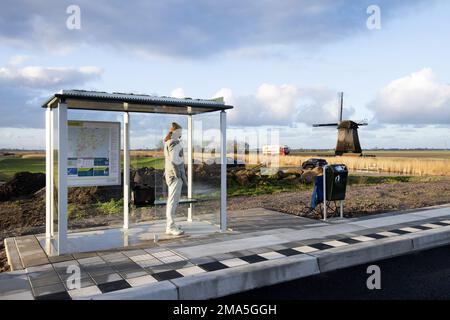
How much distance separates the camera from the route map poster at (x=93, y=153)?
23.5 ft

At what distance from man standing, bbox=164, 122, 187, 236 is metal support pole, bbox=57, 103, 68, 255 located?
6.43 ft

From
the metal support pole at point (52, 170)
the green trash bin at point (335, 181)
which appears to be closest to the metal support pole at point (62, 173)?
the metal support pole at point (52, 170)

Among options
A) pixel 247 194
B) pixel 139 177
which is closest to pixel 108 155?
pixel 139 177

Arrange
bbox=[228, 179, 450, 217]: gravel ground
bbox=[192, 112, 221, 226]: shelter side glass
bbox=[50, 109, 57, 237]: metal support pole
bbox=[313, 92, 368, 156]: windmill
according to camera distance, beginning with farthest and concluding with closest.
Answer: bbox=[313, 92, 368, 156]: windmill → bbox=[228, 179, 450, 217]: gravel ground → bbox=[192, 112, 221, 226]: shelter side glass → bbox=[50, 109, 57, 237]: metal support pole

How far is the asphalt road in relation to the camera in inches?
192

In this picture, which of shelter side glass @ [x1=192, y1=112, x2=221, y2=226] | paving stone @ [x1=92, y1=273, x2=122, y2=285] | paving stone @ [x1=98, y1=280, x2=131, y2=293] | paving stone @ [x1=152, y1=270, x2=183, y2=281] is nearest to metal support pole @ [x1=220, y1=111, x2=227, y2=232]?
shelter side glass @ [x1=192, y1=112, x2=221, y2=226]

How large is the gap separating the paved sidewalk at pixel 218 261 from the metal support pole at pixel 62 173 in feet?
1.16

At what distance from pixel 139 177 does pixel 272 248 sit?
142 inches

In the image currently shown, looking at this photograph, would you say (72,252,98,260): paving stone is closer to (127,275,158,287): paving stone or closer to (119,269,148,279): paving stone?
(119,269,148,279): paving stone

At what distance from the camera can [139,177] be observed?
8648 millimetres

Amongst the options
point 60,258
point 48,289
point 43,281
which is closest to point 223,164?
point 60,258

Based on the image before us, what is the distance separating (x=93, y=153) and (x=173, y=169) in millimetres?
1539

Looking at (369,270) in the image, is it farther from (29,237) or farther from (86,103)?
(29,237)

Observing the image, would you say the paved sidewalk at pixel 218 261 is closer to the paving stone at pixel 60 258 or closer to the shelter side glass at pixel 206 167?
the paving stone at pixel 60 258
